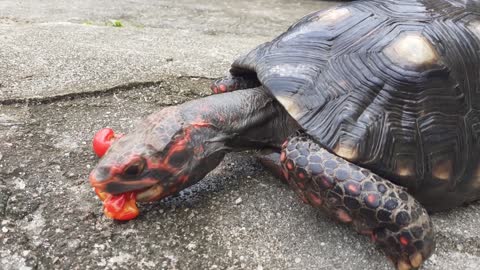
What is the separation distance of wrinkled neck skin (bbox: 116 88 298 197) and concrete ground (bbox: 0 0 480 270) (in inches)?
6.8

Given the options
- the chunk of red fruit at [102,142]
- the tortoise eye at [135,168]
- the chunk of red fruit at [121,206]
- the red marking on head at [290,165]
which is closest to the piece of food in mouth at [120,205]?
the chunk of red fruit at [121,206]

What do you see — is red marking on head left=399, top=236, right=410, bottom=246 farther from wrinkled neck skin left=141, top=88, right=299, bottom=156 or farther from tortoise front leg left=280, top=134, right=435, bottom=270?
wrinkled neck skin left=141, top=88, right=299, bottom=156

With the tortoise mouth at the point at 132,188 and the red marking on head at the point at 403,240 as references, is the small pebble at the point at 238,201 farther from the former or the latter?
the red marking on head at the point at 403,240

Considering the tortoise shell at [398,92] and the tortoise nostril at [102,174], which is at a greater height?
the tortoise shell at [398,92]

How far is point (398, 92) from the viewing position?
2293 millimetres

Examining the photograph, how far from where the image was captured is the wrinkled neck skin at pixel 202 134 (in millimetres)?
2232

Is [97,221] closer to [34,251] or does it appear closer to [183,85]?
[34,251]

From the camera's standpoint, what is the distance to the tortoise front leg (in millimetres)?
2027

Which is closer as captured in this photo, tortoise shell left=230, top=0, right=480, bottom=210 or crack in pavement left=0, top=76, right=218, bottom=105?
tortoise shell left=230, top=0, right=480, bottom=210

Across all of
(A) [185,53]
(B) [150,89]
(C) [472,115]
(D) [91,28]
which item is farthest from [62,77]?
(C) [472,115]

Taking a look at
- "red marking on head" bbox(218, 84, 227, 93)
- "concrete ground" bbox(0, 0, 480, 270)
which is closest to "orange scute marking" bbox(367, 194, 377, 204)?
"concrete ground" bbox(0, 0, 480, 270)

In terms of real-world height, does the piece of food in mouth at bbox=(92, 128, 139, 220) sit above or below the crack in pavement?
above

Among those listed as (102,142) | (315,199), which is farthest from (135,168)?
(315,199)

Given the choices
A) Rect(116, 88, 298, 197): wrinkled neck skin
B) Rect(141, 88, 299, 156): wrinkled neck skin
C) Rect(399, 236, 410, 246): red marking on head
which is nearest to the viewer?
Rect(399, 236, 410, 246): red marking on head
